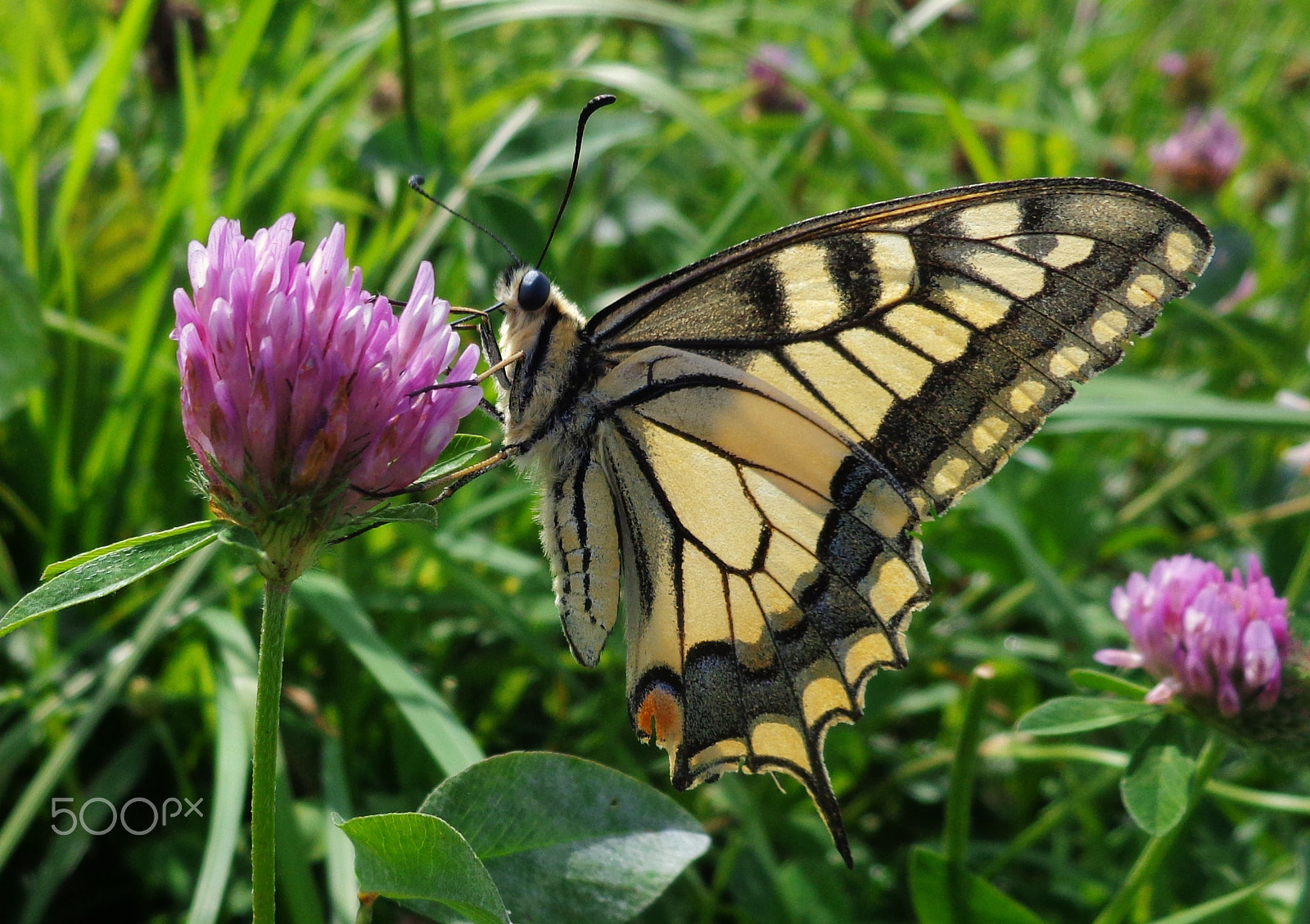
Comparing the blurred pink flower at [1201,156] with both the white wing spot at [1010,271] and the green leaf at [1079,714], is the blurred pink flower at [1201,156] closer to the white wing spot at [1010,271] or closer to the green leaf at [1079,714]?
the white wing spot at [1010,271]

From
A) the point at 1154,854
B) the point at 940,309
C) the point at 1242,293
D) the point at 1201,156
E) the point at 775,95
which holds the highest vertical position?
the point at 775,95

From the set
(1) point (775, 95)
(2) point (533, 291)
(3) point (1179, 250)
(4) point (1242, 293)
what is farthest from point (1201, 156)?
(2) point (533, 291)

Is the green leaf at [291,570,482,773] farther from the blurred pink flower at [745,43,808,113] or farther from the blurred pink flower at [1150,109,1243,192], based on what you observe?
the blurred pink flower at [1150,109,1243,192]

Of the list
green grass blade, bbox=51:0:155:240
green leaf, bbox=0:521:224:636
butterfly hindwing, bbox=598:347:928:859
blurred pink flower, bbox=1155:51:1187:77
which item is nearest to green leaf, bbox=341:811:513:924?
green leaf, bbox=0:521:224:636

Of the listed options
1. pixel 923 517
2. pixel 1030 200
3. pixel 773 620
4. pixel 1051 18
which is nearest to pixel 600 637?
pixel 773 620

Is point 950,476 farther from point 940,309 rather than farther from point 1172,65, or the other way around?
point 1172,65

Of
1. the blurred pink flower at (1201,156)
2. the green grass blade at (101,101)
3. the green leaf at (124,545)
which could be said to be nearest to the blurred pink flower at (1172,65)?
the blurred pink flower at (1201,156)

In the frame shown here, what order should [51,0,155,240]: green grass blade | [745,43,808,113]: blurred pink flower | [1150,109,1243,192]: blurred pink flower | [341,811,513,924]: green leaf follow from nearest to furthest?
[341,811,513,924]: green leaf
[51,0,155,240]: green grass blade
[1150,109,1243,192]: blurred pink flower
[745,43,808,113]: blurred pink flower
